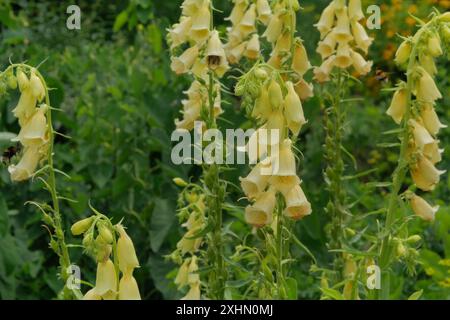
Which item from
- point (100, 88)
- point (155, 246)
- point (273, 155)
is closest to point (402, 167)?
point (273, 155)

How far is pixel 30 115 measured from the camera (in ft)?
7.76

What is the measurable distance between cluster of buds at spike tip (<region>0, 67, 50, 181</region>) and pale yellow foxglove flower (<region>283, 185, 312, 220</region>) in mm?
661

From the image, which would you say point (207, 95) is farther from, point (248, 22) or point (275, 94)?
point (275, 94)

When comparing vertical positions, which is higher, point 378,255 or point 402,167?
point 402,167

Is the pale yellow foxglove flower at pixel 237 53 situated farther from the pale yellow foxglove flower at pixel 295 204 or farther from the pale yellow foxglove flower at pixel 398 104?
the pale yellow foxglove flower at pixel 295 204

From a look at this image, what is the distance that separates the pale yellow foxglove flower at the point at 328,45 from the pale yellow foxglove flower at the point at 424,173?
68 centimetres

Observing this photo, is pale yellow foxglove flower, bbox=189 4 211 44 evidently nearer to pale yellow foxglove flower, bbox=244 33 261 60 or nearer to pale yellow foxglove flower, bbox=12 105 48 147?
pale yellow foxglove flower, bbox=244 33 261 60

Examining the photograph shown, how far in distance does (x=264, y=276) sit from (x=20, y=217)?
8.16ft

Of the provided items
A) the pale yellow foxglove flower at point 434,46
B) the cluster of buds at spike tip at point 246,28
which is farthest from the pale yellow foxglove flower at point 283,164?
the cluster of buds at spike tip at point 246,28

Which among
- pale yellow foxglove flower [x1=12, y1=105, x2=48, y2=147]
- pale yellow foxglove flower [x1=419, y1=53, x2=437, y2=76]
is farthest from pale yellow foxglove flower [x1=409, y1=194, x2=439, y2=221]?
pale yellow foxglove flower [x1=12, y1=105, x2=48, y2=147]

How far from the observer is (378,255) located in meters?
2.54

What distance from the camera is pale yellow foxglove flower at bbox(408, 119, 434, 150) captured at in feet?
7.92
